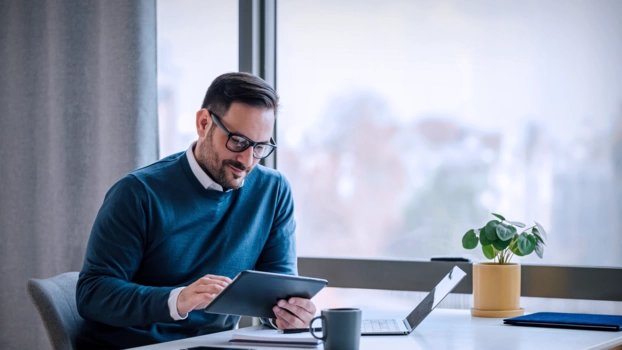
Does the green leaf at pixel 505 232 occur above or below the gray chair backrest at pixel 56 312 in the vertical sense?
above

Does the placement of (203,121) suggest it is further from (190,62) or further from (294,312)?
(190,62)

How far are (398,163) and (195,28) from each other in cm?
100

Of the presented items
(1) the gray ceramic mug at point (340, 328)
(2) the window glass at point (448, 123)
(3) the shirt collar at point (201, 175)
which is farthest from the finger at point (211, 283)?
(2) the window glass at point (448, 123)

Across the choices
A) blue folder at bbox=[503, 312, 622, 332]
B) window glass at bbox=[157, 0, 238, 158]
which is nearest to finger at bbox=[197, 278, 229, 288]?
blue folder at bbox=[503, 312, 622, 332]

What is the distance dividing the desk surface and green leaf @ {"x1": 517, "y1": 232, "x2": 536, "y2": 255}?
251 millimetres

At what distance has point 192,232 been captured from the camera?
6.74 ft

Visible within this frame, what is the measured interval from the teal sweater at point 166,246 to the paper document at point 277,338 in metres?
0.19

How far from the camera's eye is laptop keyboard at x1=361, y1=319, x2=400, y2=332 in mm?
A: 1823

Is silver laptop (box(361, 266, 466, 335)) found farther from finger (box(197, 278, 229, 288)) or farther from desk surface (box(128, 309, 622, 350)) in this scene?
finger (box(197, 278, 229, 288))

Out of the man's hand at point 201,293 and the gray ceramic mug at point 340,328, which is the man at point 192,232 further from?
the gray ceramic mug at point 340,328

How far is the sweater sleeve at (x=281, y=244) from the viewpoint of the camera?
87.0 inches

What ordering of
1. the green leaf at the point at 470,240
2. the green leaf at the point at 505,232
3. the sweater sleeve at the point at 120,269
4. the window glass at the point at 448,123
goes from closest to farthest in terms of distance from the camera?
the sweater sleeve at the point at 120,269 < the green leaf at the point at 505,232 < the green leaf at the point at 470,240 < the window glass at the point at 448,123

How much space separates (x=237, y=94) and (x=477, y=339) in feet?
2.92

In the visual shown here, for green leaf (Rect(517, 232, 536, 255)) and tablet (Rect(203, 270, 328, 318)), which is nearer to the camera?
tablet (Rect(203, 270, 328, 318))
